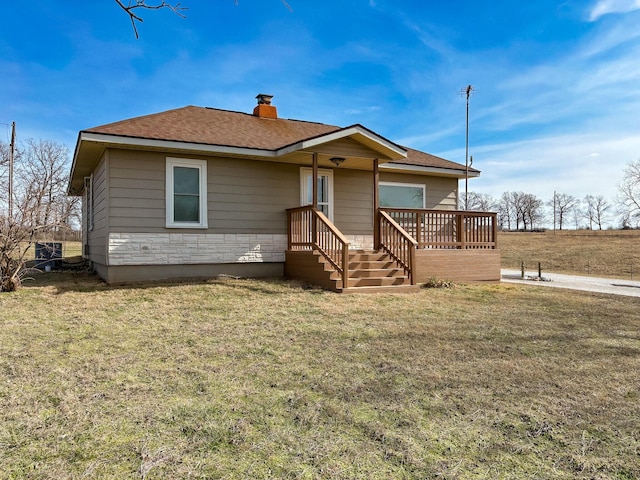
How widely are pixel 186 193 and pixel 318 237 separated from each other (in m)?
3.05

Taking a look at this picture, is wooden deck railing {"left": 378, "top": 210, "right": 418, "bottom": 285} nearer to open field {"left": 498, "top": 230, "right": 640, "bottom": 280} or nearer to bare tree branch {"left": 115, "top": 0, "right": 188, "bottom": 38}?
bare tree branch {"left": 115, "top": 0, "right": 188, "bottom": 38}

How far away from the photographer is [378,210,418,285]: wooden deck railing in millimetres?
8766

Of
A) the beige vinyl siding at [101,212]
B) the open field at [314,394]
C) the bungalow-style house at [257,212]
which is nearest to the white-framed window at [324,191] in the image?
the bungalow-style house at [257,212]

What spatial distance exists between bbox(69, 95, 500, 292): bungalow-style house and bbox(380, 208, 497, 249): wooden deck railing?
0.10 ft

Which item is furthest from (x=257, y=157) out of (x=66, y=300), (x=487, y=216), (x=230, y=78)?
(x=487, y=216)

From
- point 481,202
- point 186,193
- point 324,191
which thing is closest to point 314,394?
point 186,193

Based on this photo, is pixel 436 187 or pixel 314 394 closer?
pixel 314 394

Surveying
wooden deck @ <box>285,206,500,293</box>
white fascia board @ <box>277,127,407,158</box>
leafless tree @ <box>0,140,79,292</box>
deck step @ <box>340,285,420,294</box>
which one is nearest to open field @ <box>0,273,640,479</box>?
deck step @ <box>340,285,420,294</box>

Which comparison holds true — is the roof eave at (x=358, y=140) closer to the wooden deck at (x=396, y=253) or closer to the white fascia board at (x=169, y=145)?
the white fascia board at (x=169, y=145)

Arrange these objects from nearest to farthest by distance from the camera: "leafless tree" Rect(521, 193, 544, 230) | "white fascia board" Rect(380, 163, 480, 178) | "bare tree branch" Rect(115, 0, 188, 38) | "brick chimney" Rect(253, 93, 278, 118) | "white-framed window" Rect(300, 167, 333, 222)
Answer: "bare tree branch" Rect(115, 0, 188, 38) → "white-framed window" Rect(300, 167, 333, 222) → "white fascia board" Rect(380, 163, 480, 178) → "brick chimney" Rect(253, 93, 278, 118) → "leafless tree" Rect(521, 193, 544, 230)

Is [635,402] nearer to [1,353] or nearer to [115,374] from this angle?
[115,374]

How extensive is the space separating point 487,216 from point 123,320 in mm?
8633

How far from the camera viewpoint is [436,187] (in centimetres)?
1246

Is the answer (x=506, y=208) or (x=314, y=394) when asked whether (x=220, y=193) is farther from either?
(x=506, y=208)
